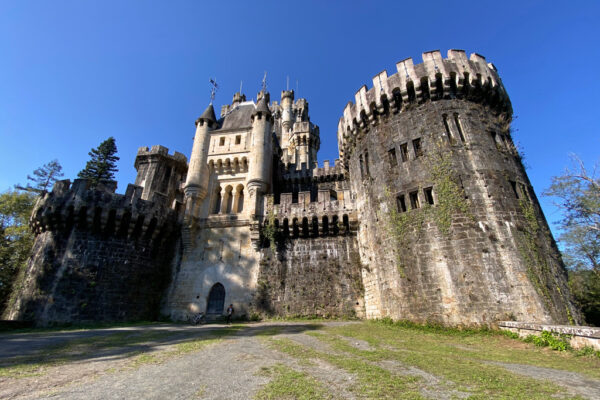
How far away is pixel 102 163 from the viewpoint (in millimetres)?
36469

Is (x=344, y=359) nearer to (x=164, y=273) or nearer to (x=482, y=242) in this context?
(x=482, y=242)

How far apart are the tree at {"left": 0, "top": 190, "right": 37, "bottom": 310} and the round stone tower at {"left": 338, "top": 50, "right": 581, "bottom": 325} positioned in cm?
2332

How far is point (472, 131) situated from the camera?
50.8 feet

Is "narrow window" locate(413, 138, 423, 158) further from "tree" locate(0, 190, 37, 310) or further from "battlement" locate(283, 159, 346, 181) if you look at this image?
"tree" locate(0, 190, 37, 310)

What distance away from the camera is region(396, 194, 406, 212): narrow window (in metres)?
15.4

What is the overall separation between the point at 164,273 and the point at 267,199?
8.78m

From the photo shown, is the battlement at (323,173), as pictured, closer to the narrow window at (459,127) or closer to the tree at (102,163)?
the narrow window at (459,127)

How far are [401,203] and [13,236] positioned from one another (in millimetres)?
30391

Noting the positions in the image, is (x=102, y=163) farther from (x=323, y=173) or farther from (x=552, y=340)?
(x=552, y=340)

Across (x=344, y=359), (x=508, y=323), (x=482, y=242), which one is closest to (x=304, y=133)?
(x=482, y=242)

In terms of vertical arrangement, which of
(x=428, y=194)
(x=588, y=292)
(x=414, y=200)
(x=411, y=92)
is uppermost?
(x=411, y=92)

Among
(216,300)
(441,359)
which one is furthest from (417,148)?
(216,300)

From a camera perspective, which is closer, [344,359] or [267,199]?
[344,359]

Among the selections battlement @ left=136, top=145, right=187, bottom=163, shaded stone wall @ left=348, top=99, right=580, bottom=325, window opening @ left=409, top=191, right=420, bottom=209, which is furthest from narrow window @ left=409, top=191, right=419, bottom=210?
battlement @ left=136, top=145, right=187, bottom=163
